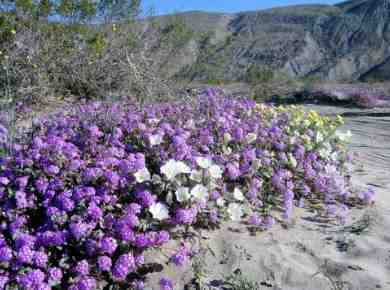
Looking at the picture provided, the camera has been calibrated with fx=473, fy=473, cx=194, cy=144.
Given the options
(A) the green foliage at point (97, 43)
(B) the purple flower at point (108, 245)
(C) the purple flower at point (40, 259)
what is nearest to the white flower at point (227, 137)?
(B) the purple flower at point (108, 245)

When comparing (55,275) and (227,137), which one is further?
(227,137)

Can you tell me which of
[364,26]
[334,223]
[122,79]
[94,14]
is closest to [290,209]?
[334,223]

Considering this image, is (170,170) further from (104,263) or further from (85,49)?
(85,49)

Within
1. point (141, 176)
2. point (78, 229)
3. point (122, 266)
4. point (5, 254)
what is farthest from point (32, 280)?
point (141, 176)

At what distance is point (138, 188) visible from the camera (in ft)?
9.52

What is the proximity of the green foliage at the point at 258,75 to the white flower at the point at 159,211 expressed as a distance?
1588 centimetres

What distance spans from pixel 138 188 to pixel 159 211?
0.86 ft

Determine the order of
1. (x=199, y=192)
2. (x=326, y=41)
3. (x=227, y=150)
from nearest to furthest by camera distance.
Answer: (x=199, y=192), (x=227, y=150), (x=326, y=41)

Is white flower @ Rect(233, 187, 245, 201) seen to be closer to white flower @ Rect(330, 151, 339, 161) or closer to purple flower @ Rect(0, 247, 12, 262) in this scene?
Result: purple flower @ Rect(0, 247, 12, 262)

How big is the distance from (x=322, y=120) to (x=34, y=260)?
340 centimetres

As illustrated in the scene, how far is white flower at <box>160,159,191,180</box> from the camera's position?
9.54 ft

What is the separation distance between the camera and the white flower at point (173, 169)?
2.91m

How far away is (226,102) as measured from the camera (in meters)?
5.05

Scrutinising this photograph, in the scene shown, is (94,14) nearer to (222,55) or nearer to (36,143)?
(222,55)
